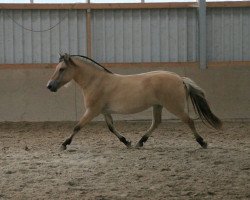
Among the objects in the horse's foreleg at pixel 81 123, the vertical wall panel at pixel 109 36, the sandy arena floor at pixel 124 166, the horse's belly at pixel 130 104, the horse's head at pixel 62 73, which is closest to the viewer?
the sandy arena floor at pixel 124 166

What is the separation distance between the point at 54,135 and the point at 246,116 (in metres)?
4.02

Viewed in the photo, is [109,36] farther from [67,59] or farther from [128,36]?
[67,59]

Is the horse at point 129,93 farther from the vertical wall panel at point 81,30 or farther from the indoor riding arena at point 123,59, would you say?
the vertical wall panel at point 81,30

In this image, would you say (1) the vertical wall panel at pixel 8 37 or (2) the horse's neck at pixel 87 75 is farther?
(1) the vertical wall panel at pixel 8 37

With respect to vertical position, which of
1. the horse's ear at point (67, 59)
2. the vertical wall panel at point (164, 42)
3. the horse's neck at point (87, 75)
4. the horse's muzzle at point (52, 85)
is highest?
the vertical wall panel at point (164, 42)

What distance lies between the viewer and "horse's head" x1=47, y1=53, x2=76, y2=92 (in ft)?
23.2

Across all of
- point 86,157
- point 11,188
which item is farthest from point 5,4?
point 11,188

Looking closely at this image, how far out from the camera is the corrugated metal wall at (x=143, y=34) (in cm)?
1031

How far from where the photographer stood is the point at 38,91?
9.85m

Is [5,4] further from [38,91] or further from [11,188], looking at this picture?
[11,188]

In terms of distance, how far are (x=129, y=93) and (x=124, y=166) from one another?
1.70 meters

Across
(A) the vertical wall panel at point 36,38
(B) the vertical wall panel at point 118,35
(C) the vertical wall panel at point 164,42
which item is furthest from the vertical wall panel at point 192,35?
(A) the vertical wall panel at point 36,38

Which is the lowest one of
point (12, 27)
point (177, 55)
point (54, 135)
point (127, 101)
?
point (54, 135)

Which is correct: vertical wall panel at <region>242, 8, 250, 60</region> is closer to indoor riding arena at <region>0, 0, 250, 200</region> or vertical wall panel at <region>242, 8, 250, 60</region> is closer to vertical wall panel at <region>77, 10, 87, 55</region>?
indoor riding arena at <region>0, 0, 250, 200</region>
